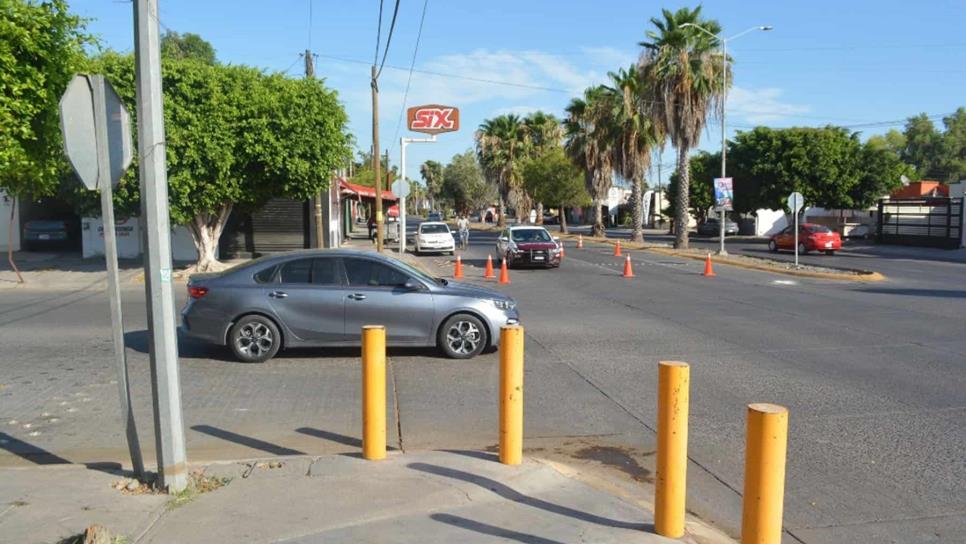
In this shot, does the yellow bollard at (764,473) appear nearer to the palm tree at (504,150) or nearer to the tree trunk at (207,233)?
the tree trunk at (207,233)

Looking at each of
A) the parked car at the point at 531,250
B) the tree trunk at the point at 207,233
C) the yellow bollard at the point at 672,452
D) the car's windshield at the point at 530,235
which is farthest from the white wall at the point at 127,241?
the yellow bollard at the point at 672,452

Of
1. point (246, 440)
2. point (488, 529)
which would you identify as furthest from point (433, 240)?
point (488, 529)

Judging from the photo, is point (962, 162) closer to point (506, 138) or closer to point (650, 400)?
point (506, 138)

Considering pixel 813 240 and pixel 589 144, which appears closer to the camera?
pixel 813 240

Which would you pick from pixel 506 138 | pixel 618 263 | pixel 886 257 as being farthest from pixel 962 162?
pixel 618 263

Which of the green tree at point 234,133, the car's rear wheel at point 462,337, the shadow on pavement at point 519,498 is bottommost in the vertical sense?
the shadow on pavement at point 519,498

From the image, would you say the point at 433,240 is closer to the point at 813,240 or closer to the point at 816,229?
the point at 813,240

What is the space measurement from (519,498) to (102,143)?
3601 mm

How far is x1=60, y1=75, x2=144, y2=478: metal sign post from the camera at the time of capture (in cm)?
503

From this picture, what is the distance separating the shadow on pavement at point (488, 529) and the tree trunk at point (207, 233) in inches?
815

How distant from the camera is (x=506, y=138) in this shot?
73312 millimetres

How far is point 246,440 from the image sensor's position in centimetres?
677

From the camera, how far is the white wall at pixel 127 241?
28.5 meters

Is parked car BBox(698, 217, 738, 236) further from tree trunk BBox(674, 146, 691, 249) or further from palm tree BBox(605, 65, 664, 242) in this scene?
tree trunk BBox(674, 146, 691, 249)
